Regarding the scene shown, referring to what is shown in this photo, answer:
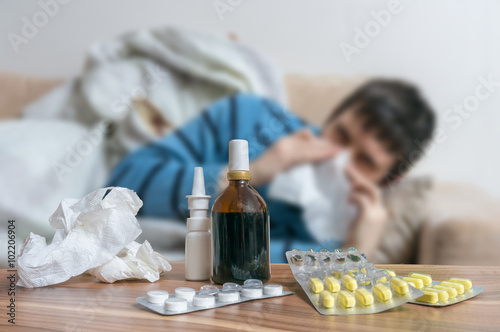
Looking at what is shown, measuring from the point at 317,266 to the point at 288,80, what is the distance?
74cm

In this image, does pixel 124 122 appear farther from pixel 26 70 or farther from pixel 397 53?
pixel 397 53

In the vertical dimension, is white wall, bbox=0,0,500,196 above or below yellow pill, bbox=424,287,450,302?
above

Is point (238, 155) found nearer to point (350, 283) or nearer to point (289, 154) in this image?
point (350, 283)

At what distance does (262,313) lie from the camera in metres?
0.30

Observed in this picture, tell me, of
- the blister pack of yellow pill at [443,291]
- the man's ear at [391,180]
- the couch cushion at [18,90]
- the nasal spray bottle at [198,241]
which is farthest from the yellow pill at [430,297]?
the couch cushion at [18,90]

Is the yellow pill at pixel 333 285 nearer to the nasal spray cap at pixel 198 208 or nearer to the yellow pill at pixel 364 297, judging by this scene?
the yellow pill at pixel 364 297

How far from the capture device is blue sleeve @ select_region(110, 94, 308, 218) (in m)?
0.98

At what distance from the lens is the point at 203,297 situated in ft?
1.01

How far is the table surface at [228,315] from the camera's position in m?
0.26

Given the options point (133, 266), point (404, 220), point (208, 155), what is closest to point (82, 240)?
point (133, 266)

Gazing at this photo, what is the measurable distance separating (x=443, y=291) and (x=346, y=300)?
9cm

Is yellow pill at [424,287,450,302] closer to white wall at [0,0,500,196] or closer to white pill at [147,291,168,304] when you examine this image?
white pill at [147,291,168,304]

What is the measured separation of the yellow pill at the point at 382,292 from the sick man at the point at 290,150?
23.7 inches

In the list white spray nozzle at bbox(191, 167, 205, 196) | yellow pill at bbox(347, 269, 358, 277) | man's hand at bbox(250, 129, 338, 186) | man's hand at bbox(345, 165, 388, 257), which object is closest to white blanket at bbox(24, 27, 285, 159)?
man's hand at bbox(250, 129, 338, 186)
